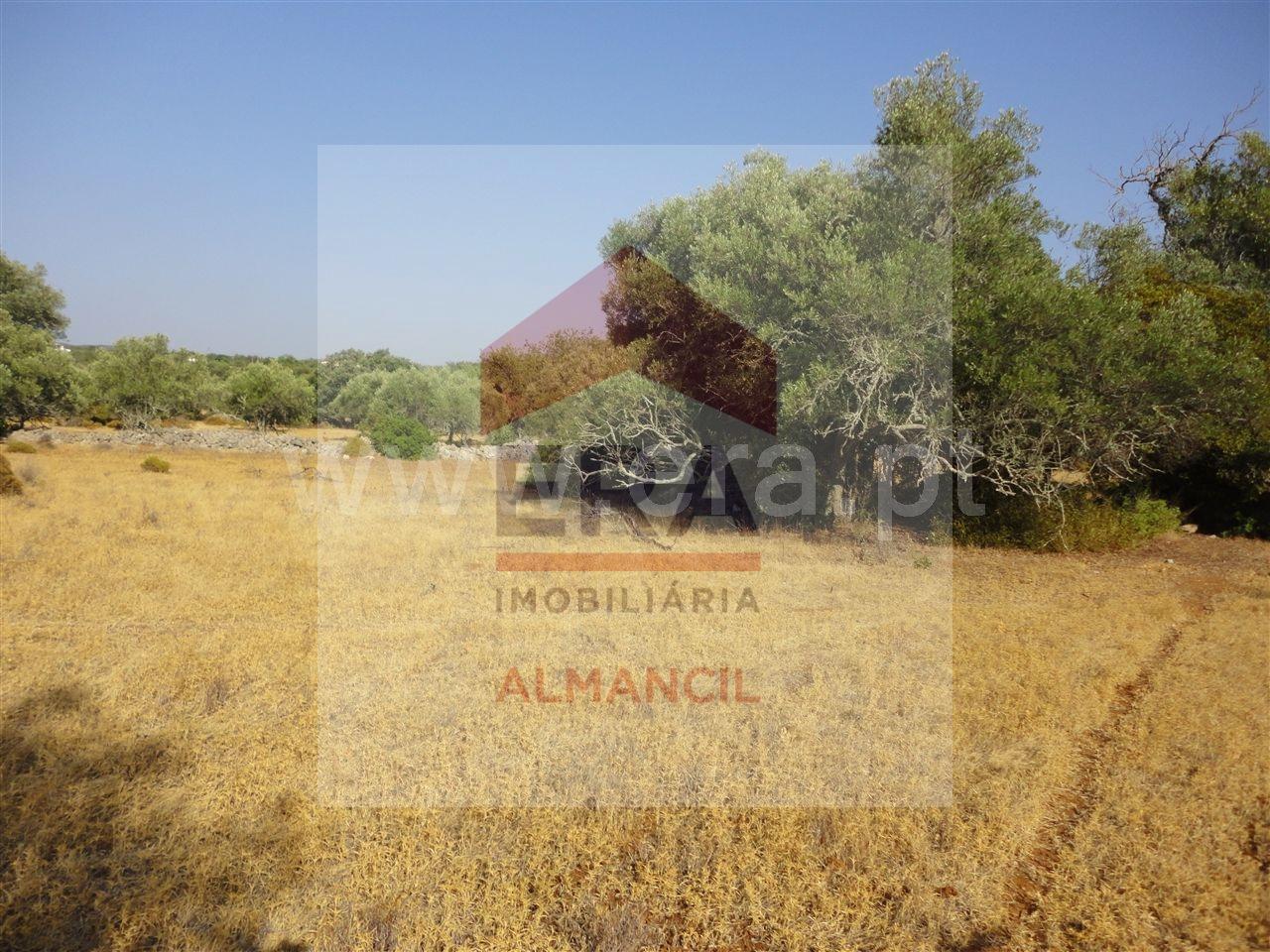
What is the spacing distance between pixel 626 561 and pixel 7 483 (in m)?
13.2

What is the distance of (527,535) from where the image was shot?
539 inches

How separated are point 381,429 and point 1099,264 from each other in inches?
1039

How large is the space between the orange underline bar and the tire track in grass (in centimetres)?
556

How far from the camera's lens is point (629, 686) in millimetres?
6477

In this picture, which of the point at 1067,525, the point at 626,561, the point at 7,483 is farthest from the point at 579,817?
the point at 7,483

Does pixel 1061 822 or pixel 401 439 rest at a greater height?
pixel 401 439

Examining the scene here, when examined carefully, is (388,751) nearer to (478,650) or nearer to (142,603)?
(478,650)

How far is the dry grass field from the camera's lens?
138 inches

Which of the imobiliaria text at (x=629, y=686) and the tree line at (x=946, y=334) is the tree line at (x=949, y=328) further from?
the imobiliaria text at (x=629, y=686)

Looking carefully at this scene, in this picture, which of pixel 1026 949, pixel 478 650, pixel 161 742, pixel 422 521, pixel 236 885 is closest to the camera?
pixel 1026 949

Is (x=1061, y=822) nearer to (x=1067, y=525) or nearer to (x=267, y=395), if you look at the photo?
(x=1067, y=525)

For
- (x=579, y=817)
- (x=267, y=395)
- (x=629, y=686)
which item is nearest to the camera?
(x=579, y=817)

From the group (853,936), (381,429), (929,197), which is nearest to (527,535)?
(929,197)

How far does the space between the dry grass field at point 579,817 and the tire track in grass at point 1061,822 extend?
0.02m
